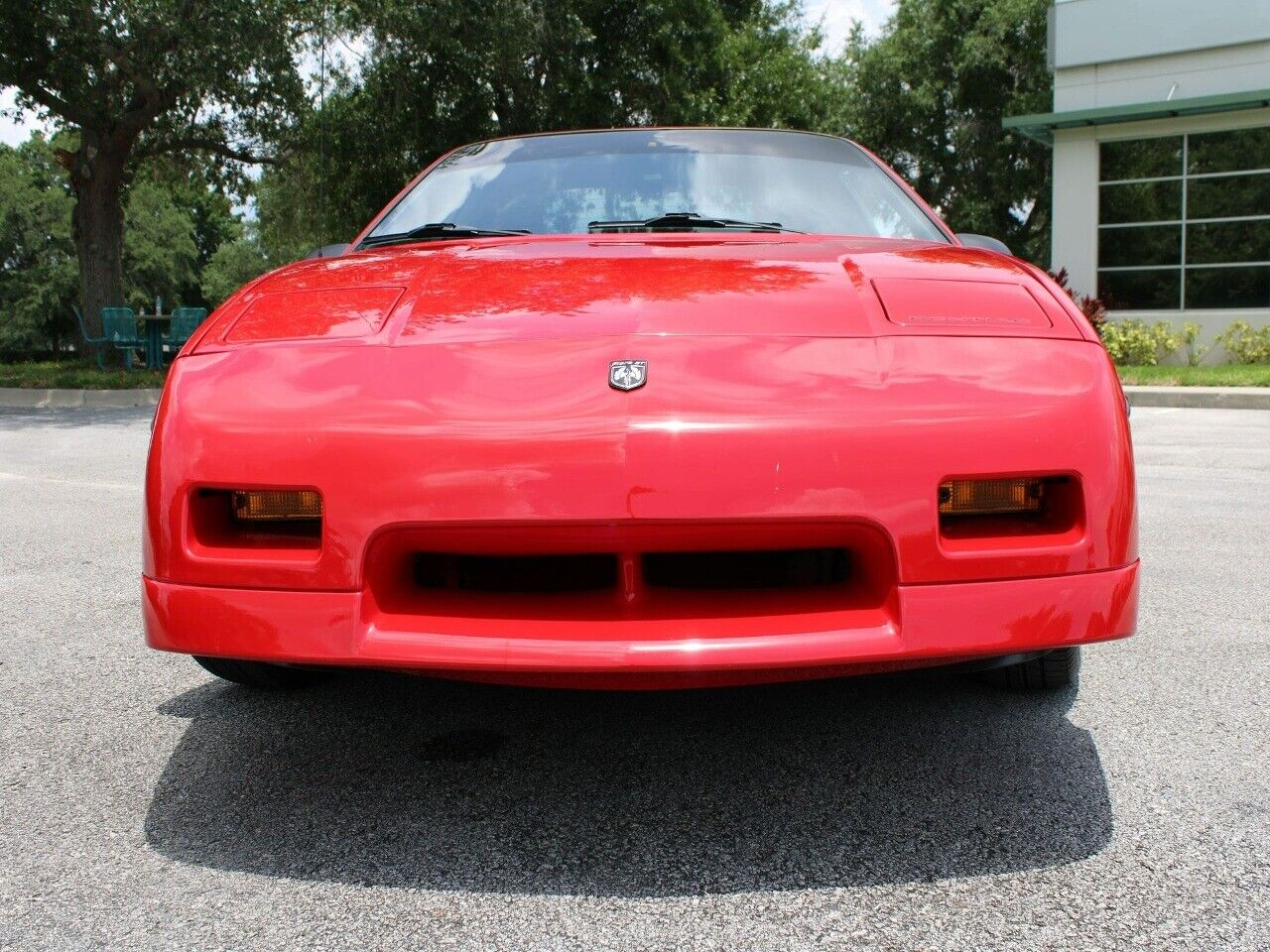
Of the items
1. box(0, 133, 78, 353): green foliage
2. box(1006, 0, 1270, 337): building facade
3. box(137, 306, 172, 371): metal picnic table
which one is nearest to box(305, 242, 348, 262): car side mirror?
box(137, 306, 172, 371): metal picnic table

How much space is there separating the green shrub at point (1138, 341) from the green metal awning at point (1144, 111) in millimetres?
2999

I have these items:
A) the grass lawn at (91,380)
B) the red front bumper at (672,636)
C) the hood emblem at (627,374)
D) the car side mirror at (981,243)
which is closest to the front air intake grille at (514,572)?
the red front bumper at (672,636)

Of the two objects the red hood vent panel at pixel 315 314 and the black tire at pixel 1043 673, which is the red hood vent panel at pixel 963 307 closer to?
the black tire at pixel 1043 673

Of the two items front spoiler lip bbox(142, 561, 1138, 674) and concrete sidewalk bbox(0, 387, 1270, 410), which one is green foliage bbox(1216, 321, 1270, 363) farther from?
front spoiler lip bbox(142, 561, 1138, 674)

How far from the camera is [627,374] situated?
1.85m

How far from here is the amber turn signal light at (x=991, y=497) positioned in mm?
1815

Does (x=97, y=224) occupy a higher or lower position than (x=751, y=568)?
higher

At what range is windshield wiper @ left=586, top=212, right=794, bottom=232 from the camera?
2.84 metres

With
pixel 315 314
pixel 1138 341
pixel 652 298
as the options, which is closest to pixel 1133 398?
pixel 1138 341

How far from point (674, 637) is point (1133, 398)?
11804 millimetres

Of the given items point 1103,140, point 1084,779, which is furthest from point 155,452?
point 1103,140

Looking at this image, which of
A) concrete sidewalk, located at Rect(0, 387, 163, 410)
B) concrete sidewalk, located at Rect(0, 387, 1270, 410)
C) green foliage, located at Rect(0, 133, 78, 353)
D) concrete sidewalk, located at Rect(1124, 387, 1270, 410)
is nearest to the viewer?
concrete sidewalk, located at Rect(1124, 387, 1270, 410)

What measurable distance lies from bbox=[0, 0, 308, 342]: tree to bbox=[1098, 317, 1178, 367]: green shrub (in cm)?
1141

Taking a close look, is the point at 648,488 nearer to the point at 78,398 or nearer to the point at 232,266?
the point at 78,398
